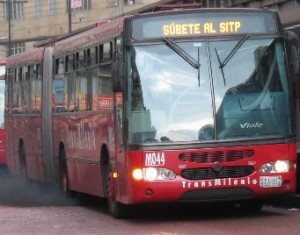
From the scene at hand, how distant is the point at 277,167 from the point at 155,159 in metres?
1.72

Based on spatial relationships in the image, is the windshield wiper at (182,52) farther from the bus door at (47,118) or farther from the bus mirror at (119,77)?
the bus door at (47,118)

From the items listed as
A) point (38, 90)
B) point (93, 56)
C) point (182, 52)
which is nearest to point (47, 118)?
point (38, 90)

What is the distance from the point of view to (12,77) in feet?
76.0

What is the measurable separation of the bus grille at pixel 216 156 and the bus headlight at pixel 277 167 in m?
0.27

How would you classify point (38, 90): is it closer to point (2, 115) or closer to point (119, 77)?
point (2, 115)

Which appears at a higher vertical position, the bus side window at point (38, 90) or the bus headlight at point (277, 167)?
the bus side window at point (38, 90)

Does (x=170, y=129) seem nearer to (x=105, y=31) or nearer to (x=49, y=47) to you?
(x=105, y=31)

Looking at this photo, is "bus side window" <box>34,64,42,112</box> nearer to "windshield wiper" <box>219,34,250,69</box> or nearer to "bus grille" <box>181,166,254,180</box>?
"windshield wiper" <box>219,34,250,69</box>

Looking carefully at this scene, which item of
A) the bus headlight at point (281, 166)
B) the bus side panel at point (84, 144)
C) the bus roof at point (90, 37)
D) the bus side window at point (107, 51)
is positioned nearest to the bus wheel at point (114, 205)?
the bus side panel at point (84, 144)

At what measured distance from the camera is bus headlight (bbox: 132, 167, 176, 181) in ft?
40.1

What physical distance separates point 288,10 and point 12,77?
7529 millimetres

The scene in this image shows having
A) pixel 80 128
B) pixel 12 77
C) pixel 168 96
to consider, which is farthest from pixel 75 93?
pixel 12 77

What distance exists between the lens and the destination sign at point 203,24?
41.7ft

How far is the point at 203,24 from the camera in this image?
1286 cm
